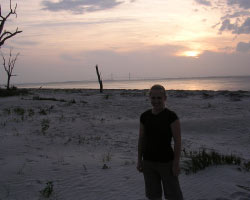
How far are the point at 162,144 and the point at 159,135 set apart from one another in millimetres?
122

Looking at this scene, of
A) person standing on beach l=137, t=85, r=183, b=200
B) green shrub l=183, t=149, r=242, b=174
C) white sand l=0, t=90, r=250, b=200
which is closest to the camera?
person standing on beach l=137, t=85, r=183, b=200

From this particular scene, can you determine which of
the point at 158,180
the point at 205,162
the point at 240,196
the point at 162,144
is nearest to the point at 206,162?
the point at 205,162

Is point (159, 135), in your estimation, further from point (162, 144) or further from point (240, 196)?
point (240, 196)

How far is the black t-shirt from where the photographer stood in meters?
2.91

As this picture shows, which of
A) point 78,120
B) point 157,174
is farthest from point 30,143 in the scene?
point 157,174

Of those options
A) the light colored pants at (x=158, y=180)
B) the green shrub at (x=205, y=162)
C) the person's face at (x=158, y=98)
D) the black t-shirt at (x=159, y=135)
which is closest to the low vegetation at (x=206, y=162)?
the green shrub at (x=205, y=162)

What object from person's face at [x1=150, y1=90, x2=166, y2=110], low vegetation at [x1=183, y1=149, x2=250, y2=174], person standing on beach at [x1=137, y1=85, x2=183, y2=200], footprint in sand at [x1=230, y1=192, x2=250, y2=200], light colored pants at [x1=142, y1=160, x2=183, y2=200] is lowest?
footprint in sand at [x1=230, y1=192, x2=250, y2=200]

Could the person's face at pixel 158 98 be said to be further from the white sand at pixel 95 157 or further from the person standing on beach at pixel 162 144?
the white sand at pixel 95 157

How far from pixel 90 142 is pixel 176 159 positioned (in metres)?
5.19

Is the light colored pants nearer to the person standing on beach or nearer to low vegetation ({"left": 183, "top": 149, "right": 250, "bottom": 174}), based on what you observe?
the person standing on beach

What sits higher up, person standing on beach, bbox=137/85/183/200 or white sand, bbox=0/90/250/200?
person standing on beach, bbox=137/85/183/200

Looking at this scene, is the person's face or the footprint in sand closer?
the person's face

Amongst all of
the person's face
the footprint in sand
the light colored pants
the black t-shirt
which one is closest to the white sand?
the footprint in sand

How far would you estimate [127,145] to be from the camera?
25.2 ft
